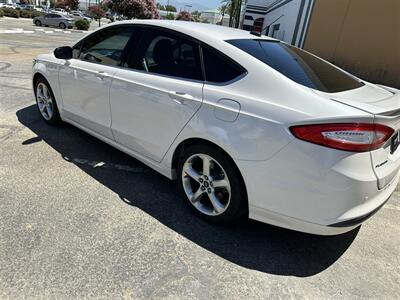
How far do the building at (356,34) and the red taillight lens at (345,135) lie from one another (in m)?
8.79

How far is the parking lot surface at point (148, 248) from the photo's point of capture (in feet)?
7.68

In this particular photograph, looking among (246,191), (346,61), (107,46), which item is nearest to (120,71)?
(107,46)

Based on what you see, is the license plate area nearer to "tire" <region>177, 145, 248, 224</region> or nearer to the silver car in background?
"tire" <region>177, 145, 248, 224</region>

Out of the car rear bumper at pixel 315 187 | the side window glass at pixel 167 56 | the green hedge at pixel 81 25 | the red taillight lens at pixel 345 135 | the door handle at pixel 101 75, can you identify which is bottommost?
the green hedge at pixel 81 25

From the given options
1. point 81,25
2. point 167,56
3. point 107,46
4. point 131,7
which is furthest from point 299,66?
point 131,7

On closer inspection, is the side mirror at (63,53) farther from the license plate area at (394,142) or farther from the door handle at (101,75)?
the license plate area at (394,142)

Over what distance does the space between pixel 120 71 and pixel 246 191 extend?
1828 mm

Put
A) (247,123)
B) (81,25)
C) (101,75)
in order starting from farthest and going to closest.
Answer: (81,25) → (101,75) → (247,123)

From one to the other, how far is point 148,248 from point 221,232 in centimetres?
65

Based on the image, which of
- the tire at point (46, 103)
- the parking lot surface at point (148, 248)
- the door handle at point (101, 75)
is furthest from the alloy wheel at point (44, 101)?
the door handle at point (101, 75)

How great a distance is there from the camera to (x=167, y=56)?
10.6 feet

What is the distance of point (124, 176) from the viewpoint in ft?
12.4

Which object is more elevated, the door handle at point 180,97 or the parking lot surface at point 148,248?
the door handle at point 180,97

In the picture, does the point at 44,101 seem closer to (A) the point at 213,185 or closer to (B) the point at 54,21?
(A) the point at 213,185
